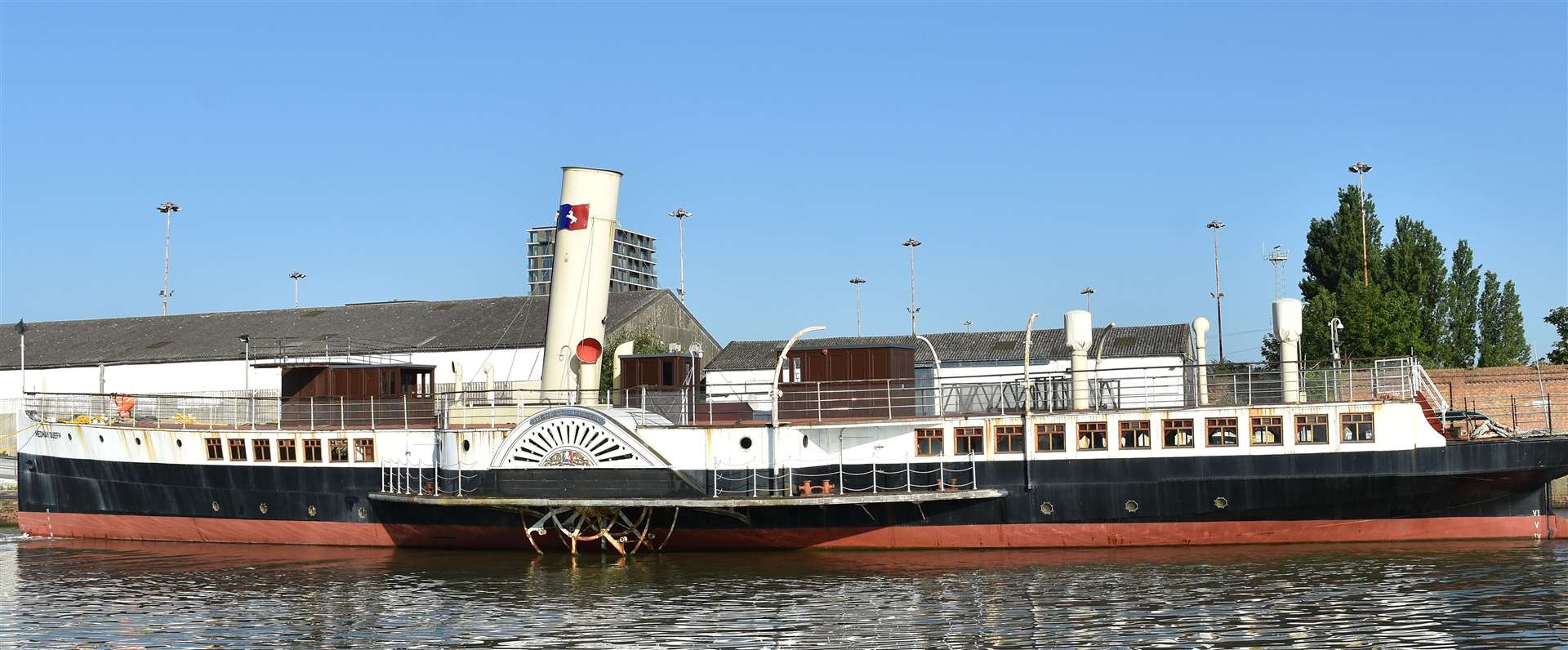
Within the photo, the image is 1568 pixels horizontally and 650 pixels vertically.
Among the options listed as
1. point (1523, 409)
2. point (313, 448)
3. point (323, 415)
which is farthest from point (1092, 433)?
point (1523, 409)

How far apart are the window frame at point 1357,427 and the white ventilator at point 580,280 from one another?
58.9ft

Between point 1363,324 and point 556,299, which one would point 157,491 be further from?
point 1363,324

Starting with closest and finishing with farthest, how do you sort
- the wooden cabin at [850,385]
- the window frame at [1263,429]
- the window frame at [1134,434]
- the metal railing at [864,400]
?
the window frame at [1263,429]
the window frame at [1134,434]
the metal railing at [864,400]
the wooden cabin at [850,385]

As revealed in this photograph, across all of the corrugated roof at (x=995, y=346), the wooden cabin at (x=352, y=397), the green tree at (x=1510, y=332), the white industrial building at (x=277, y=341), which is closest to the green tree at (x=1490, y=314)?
the green tree at (x=1510, y=332)

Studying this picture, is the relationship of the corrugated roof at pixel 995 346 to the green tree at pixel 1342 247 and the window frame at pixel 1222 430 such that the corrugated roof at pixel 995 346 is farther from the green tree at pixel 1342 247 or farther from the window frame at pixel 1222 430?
the window frame at pixel 1222 430

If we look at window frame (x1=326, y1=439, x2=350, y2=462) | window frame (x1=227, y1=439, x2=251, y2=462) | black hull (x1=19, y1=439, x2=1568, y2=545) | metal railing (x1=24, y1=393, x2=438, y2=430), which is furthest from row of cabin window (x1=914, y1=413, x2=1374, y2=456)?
window frame (x1=227, y1=439, x2=251, y2=462)

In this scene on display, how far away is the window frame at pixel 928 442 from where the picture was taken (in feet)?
107

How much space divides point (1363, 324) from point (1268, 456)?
37081 mm

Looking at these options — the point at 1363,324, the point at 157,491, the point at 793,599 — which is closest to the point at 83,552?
the point at 157,491

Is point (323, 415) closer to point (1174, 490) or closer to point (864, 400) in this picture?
point (864, 400)

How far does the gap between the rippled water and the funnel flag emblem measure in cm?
911

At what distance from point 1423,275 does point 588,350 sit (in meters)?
50.4

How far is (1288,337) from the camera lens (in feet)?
106

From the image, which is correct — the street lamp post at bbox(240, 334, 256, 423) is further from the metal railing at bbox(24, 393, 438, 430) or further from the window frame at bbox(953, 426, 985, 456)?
the window frame at bbox(953, 426, 985, 456)
